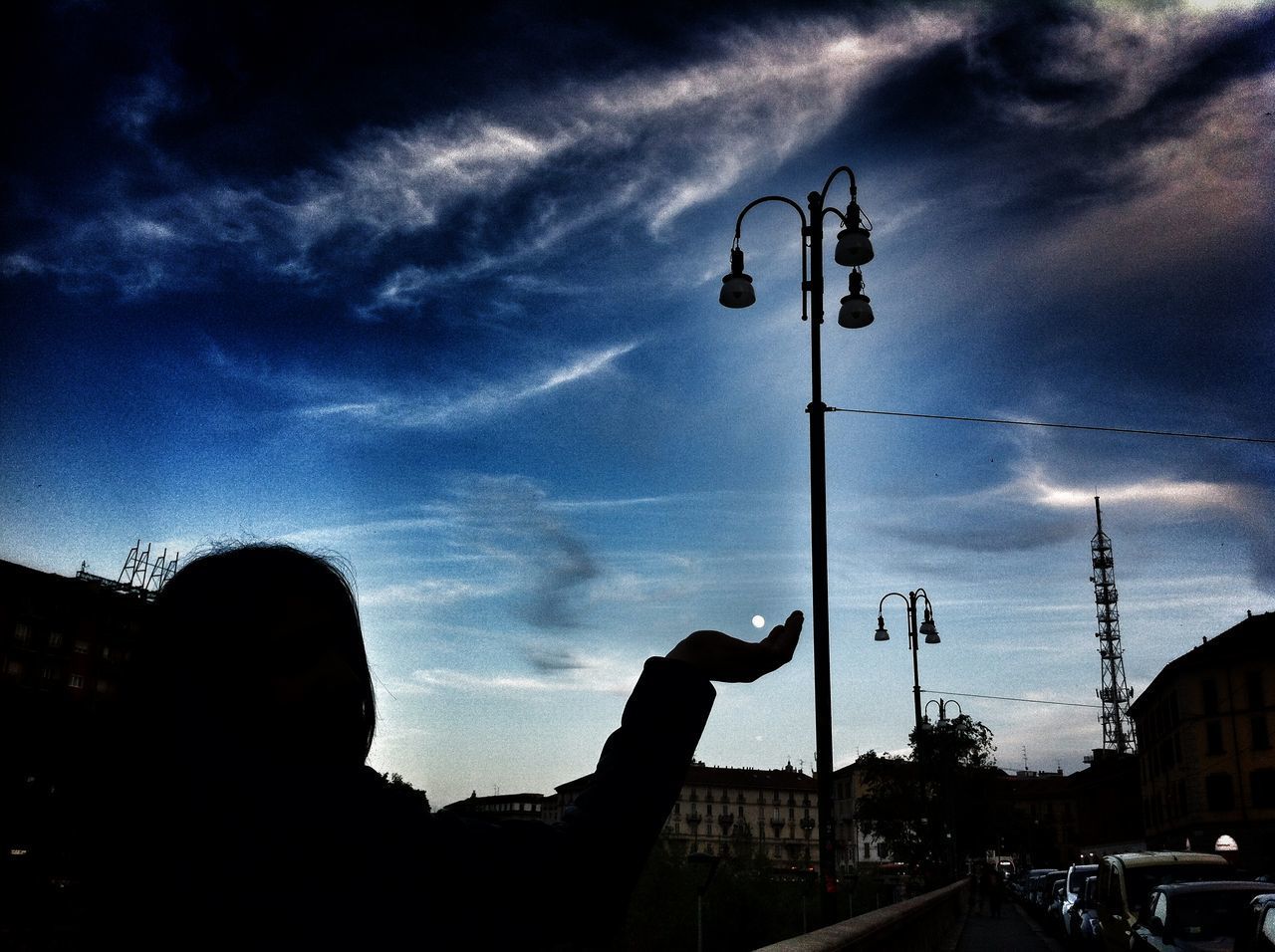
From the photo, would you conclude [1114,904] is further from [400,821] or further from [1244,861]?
[1244,861]

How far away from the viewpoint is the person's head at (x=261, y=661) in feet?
2.86

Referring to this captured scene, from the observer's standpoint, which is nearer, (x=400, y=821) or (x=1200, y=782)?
(x=400, y=821)

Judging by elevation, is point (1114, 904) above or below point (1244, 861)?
above

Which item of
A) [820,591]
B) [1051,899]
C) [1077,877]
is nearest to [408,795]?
[820,591]

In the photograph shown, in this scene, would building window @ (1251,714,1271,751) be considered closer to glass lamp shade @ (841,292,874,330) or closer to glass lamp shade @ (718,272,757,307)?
glass lamp shade @ (841,292,874,330)

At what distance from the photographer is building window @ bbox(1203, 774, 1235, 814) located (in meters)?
64.3

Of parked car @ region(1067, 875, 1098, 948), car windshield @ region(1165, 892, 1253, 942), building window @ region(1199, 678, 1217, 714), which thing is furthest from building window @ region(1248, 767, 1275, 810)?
car windshield @ region(1165, 892, 1253, 942)

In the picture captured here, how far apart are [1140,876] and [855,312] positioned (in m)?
9.53

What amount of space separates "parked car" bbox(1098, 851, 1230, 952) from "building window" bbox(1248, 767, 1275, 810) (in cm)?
5736

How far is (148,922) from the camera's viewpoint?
81 cm

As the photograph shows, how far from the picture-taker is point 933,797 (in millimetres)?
67250

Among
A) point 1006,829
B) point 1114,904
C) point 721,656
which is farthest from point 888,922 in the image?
point 1006,829

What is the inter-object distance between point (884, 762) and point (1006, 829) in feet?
35.8

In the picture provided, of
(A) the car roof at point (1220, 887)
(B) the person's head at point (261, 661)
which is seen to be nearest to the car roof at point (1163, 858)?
(A) the car roof at point (1220, 887)
